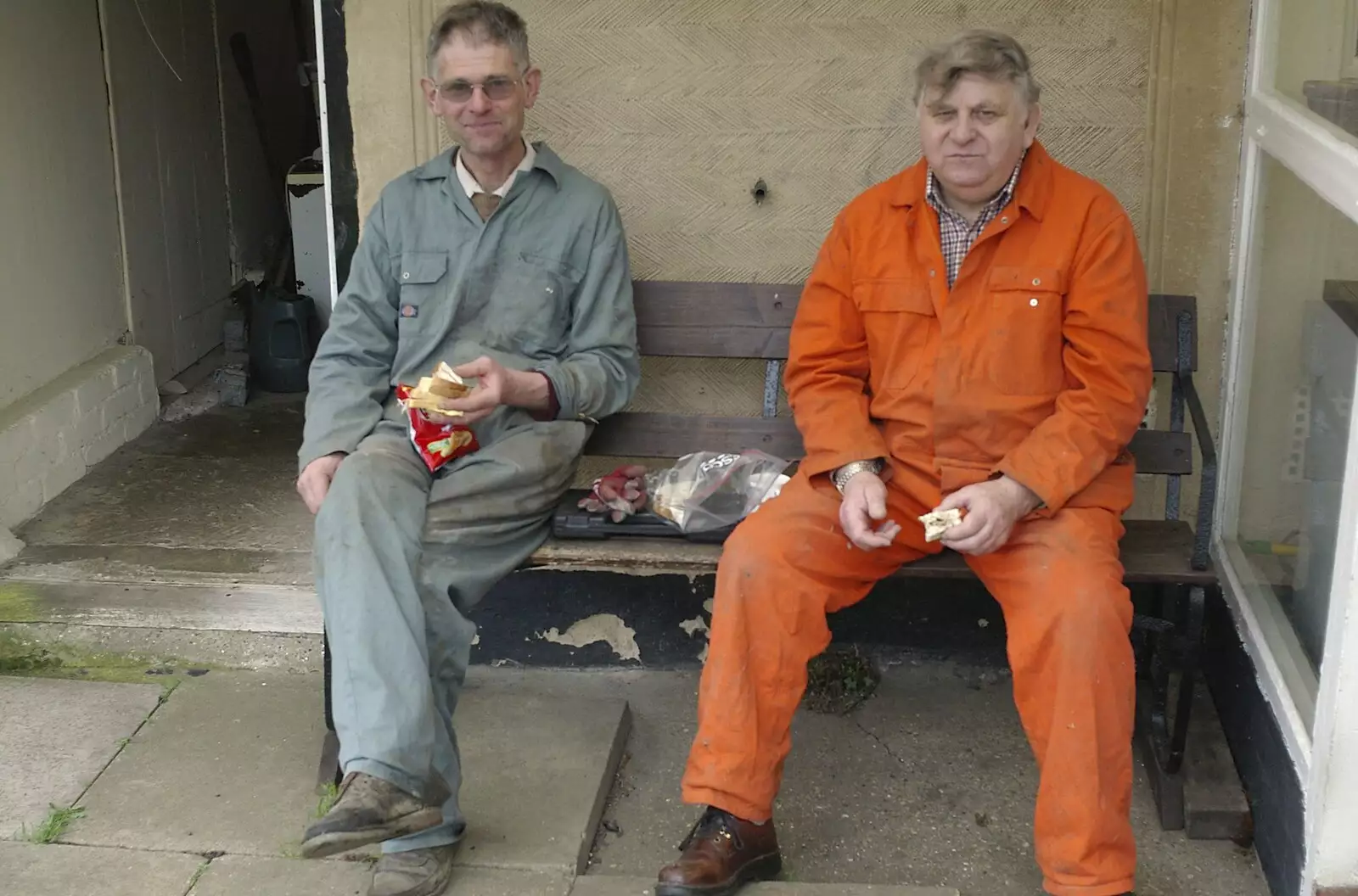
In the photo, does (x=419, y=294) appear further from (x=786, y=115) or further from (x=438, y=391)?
(x=786, y=115)

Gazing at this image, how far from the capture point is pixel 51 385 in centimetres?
498

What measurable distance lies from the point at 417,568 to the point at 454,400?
1.20 feet

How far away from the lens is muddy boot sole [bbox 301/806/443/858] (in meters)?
2.57

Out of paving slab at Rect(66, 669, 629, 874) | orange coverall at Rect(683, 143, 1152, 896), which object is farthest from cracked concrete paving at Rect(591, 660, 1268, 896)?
orange coverall at Rect(683, 143, 1152, 896)

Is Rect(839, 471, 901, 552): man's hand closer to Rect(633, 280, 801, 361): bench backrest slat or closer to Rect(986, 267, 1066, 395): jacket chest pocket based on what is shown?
Rect(986, 267, 1066, 395): jacket chest pocket

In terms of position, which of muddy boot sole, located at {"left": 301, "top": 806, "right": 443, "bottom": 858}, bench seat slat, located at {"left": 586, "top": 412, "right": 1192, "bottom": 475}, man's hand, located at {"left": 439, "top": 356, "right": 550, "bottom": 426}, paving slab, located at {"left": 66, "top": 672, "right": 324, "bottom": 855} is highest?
man's hand, located at {"left": 439, "top": 356, "right": 550, "bottom": 426}

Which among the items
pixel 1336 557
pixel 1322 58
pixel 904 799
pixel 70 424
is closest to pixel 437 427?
pixel 904 799

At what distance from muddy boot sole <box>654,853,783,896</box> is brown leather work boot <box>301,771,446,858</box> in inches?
18.4

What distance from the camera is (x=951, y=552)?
314 centimetres

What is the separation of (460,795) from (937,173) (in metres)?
1.65

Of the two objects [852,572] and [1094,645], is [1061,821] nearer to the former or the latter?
[1094,645]

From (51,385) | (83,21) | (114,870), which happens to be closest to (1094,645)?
(114,870)

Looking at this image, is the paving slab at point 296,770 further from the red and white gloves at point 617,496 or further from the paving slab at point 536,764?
the red and white gloves at point 617,496

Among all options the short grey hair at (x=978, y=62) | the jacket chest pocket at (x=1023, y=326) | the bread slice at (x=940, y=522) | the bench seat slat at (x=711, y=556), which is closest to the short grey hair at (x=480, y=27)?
the short grey hair at (x=978, y=62)
